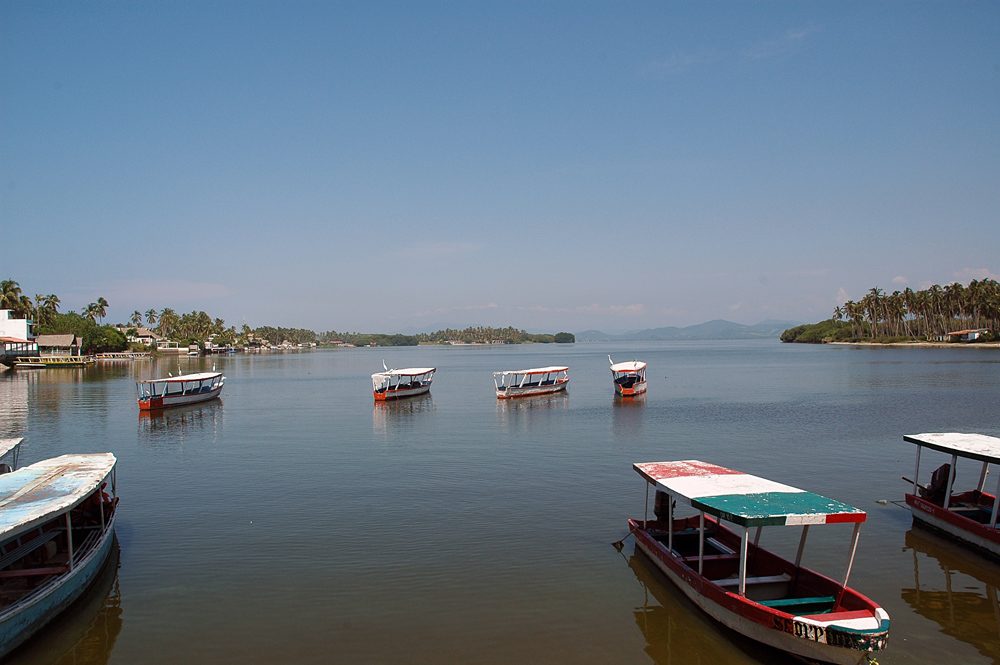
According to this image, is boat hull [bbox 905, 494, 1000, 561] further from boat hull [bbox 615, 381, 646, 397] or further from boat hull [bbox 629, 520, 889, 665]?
boat hull [bbox 615, 381, 646, 397]

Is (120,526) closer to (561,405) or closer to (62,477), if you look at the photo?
(62,477)

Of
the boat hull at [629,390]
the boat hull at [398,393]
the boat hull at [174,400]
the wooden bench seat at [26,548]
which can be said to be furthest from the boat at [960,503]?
the boat hull at [174,400]

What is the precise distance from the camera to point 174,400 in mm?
47156

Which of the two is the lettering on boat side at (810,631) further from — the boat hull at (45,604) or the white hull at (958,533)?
the boat hull at (45,604)

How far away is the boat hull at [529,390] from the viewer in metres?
51.2

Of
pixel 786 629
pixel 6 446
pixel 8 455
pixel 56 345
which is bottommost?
pixel 786 629

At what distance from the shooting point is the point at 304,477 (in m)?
22.3

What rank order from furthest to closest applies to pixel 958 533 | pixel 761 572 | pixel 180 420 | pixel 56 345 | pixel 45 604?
pixel 56 345 < pixel 180 420 < pixel 958 533 < pixel 761 572 < pixel 45 604

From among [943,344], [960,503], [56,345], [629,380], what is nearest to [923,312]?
[943,344]

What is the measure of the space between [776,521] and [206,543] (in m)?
13.1

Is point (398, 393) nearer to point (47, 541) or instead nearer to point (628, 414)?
point (628, 414)

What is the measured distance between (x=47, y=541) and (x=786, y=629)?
13569mm

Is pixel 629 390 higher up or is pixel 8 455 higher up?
pixel 8 455

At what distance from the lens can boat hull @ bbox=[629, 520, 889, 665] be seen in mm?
8672
